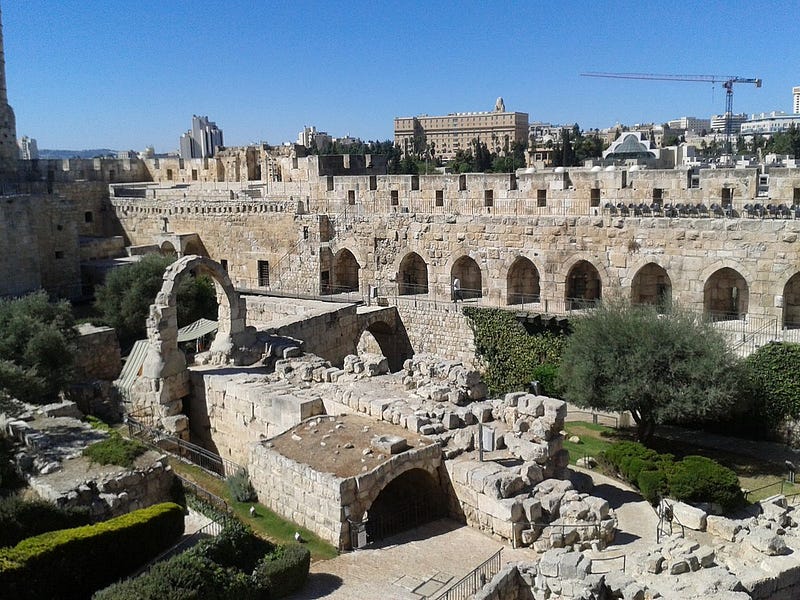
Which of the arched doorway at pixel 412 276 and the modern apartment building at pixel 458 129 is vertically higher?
the modern apartment building at pixel 458 129

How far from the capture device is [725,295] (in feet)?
58.5

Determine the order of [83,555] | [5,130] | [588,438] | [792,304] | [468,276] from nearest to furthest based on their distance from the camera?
[83,555] < [588,438] < [792,304] < [468,276] < [5,130]

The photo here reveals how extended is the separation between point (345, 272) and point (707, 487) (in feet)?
49.6

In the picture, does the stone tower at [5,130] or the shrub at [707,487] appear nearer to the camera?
the shrub at [707,487]

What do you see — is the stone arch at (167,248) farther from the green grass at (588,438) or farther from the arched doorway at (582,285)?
the green grass at (588,438)

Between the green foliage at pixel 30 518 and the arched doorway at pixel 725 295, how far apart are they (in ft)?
45.1

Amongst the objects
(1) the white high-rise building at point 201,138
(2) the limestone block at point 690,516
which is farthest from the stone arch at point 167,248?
(1) the white high-rise building at point 201,138

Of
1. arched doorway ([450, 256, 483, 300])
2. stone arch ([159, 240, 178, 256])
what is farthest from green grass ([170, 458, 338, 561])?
stone arch ([159, 240, 178, 256])

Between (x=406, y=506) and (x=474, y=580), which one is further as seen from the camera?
(x=406, y=506)

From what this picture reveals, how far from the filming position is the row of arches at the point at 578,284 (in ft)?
57.1

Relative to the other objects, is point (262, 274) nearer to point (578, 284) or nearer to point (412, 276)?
point (412, 276)

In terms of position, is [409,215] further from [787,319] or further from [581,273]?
[787,319]

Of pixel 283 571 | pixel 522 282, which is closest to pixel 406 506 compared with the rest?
pixel 283 571

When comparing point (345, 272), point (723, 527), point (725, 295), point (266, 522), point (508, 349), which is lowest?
point (723, 527)
